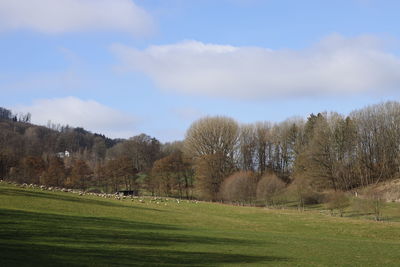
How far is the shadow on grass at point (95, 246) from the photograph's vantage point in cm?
1734

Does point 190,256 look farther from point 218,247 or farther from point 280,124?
point 280,124

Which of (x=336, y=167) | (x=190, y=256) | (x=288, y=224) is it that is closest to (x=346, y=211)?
(x=288, y=224)

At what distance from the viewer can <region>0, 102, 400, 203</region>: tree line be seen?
96375mm

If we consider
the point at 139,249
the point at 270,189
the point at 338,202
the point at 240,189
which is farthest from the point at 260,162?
the point at 139,249

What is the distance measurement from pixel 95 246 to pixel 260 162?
10320cm

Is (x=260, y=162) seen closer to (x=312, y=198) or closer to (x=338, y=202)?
(x=312, y=198)

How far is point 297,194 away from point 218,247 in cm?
5925

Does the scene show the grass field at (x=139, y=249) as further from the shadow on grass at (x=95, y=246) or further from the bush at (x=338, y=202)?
the bush at (x=338, y=202)

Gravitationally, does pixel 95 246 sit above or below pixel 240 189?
below

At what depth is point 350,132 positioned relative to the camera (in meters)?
102

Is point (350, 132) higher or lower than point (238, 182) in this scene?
higher

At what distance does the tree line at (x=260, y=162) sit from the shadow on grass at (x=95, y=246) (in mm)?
A: 58838

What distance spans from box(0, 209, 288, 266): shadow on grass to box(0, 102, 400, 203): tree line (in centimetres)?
5884

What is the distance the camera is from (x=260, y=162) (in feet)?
400
